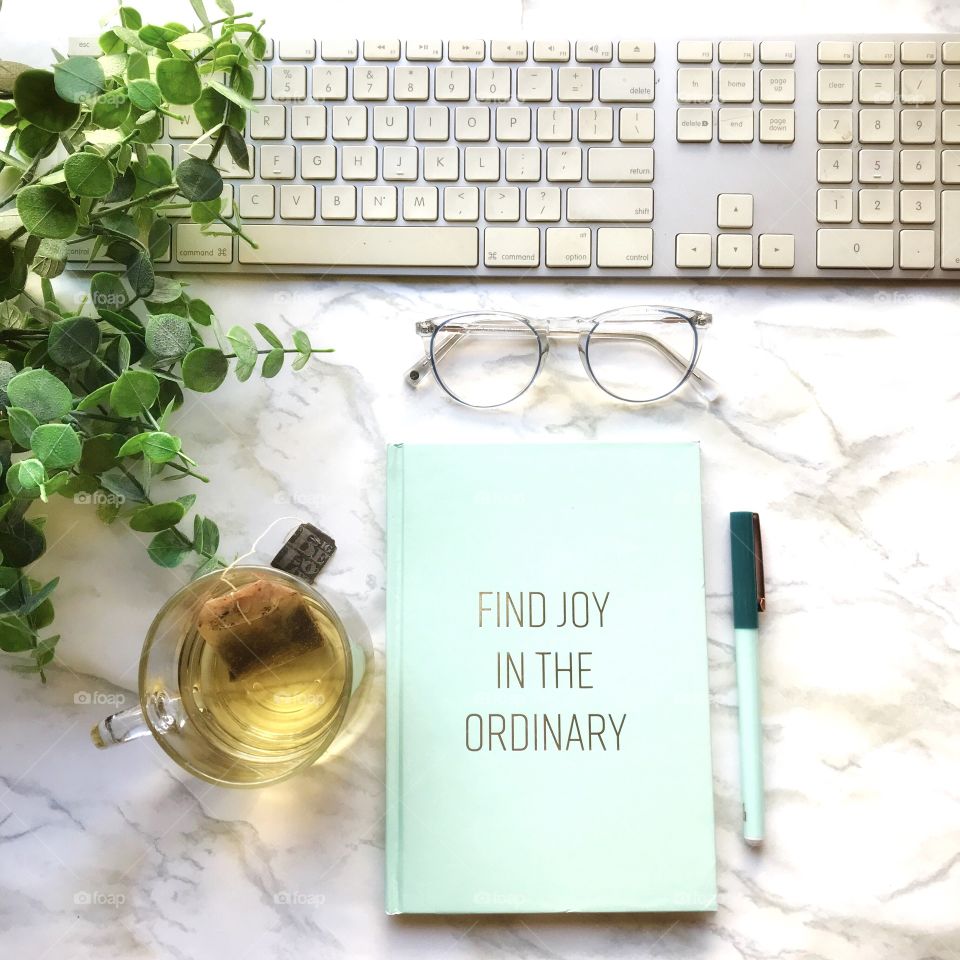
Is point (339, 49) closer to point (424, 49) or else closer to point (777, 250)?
point (424, 49)

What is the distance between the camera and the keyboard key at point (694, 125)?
2.17ft

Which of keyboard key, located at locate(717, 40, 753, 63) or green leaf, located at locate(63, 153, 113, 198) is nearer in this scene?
green leaf, located at locate(63, 153, 113, 198)

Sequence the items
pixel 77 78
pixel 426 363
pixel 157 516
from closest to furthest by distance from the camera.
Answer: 1. pixel 77 78
2. pixel 157 516
3. pixel 426 363

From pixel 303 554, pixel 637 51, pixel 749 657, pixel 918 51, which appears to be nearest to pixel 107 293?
pixel 303 554

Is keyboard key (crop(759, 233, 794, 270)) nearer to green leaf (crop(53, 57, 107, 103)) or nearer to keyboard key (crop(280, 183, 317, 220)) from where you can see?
keyboard key (crop(280, 183, 317, 220))

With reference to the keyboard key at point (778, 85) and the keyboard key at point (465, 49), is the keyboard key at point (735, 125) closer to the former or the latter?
the keyboard key at point (778, 85)

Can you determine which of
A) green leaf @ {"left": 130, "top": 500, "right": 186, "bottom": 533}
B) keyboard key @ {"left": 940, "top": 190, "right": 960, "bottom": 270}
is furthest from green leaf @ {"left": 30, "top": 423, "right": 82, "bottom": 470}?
keyboard key @ {"left": 940, "top": 190, "right": 960, "bottom": 270}

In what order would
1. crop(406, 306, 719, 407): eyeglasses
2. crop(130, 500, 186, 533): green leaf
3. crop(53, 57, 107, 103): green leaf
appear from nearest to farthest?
crop(53, 57, 107, 103): green leaf, crop(130, 500, 186, 533): green leaf, crop(406, 306, 719, 407): eyeglasses

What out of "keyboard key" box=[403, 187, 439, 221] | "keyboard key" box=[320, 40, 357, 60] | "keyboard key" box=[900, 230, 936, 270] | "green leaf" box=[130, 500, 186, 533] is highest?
"keyboard key" box=[320, 40, 357, 60]

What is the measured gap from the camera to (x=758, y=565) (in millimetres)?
658

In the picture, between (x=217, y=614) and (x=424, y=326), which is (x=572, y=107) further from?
(x=217, y=614)

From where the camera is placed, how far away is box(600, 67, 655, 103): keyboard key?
67 cm

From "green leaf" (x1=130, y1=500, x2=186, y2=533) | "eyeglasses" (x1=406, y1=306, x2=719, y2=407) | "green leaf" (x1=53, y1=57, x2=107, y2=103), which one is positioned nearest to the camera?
"green leaf" (x1=53, y1=57, x2=107, y2=103)

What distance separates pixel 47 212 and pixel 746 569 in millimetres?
542
